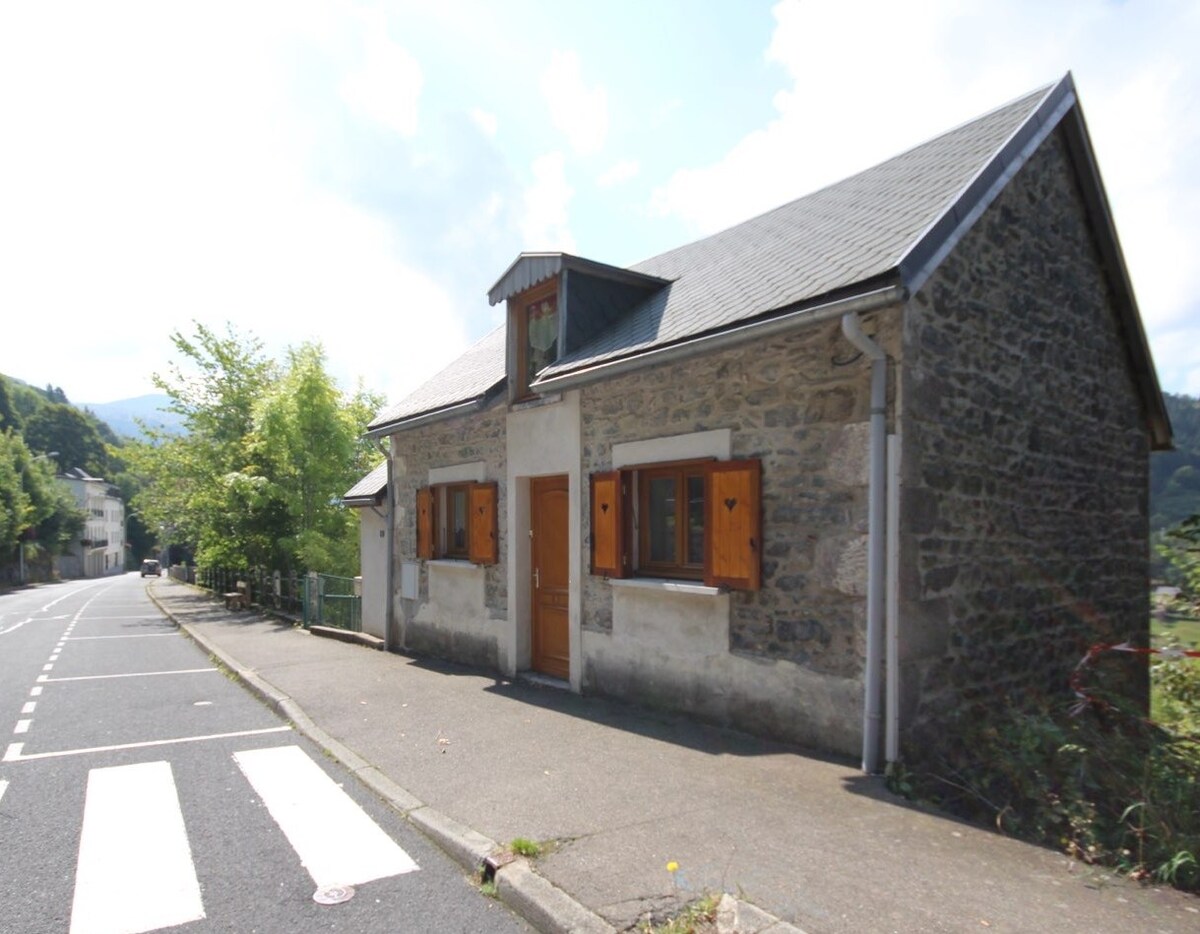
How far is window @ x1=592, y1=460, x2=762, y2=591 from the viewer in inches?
230

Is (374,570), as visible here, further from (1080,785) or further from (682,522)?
(1080,785)

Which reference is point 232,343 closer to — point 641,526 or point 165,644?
point 165,644

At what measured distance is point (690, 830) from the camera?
405cm

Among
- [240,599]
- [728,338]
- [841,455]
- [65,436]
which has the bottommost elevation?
[240,599]

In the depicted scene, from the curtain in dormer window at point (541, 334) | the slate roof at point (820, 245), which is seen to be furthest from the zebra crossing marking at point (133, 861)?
the curtain in dormer window at point (541, 334)

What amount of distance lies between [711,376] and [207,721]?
5848mm

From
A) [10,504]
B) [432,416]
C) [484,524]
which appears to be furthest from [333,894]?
[10,504]

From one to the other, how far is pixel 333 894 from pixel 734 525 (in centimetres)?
373

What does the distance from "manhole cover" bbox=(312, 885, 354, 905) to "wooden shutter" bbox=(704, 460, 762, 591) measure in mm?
3461

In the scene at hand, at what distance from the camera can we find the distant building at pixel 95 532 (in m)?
64.9

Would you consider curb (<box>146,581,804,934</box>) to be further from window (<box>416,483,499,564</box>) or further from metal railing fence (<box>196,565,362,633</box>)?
metal railing fence (<box>196,565,362,633</box>)

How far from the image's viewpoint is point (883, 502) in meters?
5.10

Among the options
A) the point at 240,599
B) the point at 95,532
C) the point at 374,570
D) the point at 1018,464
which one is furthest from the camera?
the point at 95,532

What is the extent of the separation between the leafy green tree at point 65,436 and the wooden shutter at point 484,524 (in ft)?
293
